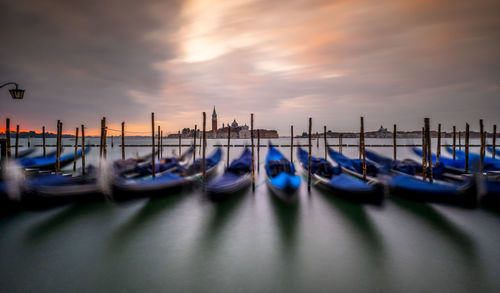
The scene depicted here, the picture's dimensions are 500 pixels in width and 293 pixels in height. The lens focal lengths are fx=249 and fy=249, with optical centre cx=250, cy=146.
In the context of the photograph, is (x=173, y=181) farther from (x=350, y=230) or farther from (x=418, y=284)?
(x=418, y=284)

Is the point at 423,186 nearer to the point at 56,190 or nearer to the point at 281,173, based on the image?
the point at 281,173

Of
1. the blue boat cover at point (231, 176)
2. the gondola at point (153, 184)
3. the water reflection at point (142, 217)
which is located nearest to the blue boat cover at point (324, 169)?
the blue boat cover at point (231, 176)

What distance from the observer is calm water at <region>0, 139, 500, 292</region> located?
3.17m

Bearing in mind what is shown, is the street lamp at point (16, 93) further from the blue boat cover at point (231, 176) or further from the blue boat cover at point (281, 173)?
the blue boat cover at point (281, 173)

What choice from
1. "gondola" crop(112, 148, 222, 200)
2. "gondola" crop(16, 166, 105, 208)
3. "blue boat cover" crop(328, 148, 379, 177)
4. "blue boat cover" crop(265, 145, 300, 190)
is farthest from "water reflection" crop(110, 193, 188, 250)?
"blue boat cover" crop(328, 148, 379, 177)

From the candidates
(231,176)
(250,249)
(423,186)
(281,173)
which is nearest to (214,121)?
(231,176)

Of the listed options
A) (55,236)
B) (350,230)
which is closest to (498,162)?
(350,230)

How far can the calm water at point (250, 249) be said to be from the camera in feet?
10.4

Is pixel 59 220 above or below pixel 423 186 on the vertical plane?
below

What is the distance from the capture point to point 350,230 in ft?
16.3

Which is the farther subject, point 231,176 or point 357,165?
point 357,165

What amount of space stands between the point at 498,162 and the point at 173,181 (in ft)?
38.0

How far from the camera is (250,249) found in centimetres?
423

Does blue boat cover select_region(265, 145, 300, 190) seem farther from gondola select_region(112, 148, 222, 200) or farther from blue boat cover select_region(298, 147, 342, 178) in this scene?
gondola select_region(112, 148, 222, 200)
